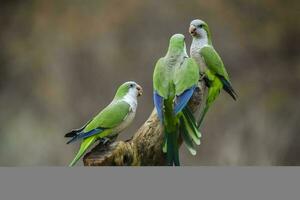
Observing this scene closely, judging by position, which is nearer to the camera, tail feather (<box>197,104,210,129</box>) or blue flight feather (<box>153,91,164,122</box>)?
blue flight feather (<box>153,91,164,122</box>)

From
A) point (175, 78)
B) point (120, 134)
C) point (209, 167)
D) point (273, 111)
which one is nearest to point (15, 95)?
point (120, 134)

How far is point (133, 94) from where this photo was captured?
279 cm

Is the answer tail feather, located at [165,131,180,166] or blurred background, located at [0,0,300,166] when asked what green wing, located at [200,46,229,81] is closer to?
blurred background, located at [0,0,300,166]

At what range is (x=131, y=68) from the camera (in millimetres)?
2979

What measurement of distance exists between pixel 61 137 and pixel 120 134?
0.30 metres

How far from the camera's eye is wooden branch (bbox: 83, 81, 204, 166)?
2664 mm

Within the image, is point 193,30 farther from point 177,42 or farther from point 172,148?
point 172,148

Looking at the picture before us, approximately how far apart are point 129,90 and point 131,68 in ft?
0.71

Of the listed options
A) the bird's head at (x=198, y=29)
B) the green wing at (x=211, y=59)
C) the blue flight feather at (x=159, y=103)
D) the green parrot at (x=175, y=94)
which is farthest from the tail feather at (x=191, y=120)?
the bird's head at (x=198, y=29)

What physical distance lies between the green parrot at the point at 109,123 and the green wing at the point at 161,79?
0.40 feet

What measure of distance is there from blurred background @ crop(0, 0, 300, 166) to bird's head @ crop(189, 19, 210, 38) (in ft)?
0.39

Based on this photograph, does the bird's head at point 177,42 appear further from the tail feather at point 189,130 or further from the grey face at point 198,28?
the tail feather at point 189,130

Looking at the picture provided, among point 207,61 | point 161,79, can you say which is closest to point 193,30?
point 207,61

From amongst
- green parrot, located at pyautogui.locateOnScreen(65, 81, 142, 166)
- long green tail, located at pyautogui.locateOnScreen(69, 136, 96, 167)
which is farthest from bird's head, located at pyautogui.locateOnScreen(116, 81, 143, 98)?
long green tail, located at pyautogui.locateOnScreen(69, 136, 96, 167)
